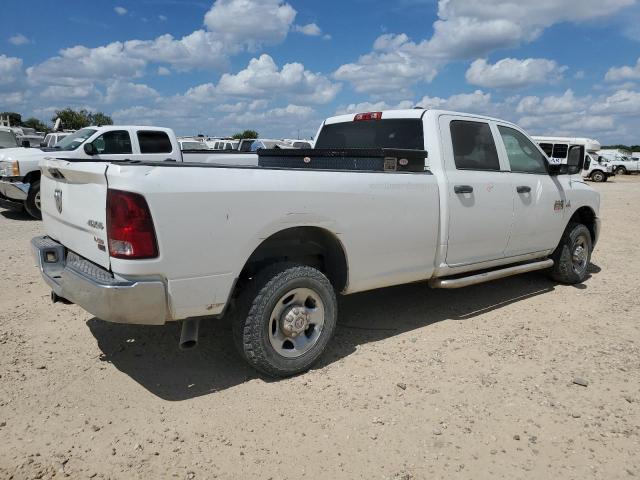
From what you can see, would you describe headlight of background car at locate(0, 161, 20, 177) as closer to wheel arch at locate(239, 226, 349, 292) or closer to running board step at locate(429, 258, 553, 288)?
wheel arch at locate(239, 226, 349, 292)

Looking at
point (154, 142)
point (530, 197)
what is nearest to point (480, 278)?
point (530, 197)

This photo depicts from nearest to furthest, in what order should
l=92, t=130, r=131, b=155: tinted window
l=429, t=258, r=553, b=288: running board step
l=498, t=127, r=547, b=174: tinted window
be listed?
l=429, t=258, r=553, b=288: running board step, l=498, t=127, r=547, b=174: tinted window, l=92, t=130, r=131, b=155: tinted window

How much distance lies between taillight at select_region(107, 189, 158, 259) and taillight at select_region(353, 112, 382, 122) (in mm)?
3014

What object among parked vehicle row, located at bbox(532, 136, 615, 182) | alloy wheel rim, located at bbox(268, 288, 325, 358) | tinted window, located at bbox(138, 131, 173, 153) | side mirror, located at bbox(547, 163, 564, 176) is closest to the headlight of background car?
tinted window, located at bbox(138, 131, 173, 153)

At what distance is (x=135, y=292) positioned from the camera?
9.61 ft

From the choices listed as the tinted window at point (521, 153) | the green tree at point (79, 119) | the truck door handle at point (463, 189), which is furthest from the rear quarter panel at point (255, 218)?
the green tree at point (79, 119)

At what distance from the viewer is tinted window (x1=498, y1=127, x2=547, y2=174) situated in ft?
17.7

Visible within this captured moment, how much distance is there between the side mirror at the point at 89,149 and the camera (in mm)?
10703

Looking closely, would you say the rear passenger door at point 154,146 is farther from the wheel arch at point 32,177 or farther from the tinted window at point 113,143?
the wheel arch at point 32,177

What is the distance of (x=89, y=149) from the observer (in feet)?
35.4

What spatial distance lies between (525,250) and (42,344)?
468 cm

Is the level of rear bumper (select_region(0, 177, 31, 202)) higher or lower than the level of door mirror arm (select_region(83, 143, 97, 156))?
lower

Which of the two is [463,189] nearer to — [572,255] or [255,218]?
[255,218]

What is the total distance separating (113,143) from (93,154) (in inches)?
25.0
